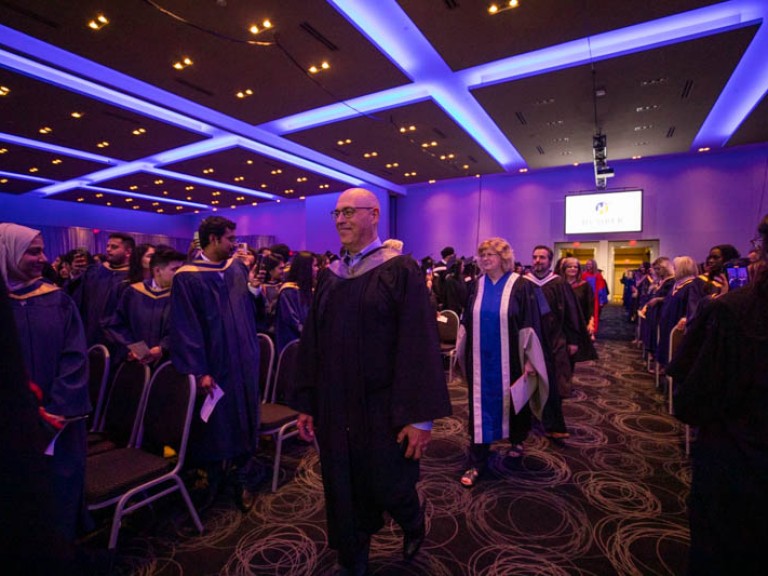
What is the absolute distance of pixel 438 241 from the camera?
51.2 ft

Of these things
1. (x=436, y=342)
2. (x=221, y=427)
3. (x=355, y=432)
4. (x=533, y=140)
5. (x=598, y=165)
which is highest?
(x=533, y=140)

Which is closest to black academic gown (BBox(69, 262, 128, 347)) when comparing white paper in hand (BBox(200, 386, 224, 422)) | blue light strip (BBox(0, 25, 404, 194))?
white paper in hand (BBox(200, 386, 224, 422))

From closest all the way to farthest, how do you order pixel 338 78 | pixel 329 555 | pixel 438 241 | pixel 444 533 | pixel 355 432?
pixel 355 432, pixel 329 555, pixel 444 533, pixel 338 78, pixel 438 241

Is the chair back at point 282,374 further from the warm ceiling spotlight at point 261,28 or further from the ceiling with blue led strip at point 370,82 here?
the warm ceiling spotlight at point 261,28

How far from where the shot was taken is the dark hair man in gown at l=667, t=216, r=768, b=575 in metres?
1.32

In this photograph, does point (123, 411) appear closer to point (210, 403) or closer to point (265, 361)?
point (210, 403)

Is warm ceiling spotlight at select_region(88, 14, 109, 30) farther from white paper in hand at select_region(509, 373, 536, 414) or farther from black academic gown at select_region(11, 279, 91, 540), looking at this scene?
white paper in hand at select_region(509, 373, 536, 414)

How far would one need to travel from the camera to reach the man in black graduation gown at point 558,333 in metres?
3.65

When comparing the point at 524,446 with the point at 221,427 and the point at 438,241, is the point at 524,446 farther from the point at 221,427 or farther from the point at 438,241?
the point at 438,241


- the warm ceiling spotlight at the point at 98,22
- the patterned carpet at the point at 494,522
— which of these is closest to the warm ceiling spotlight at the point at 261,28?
the warm ceiling spotlight at the point at 98,22

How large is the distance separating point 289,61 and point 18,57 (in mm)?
4249

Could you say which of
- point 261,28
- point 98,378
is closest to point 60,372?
point 98,378

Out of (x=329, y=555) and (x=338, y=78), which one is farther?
(x=338, y=78)

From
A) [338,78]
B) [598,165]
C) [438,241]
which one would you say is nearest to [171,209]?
[438,241]
